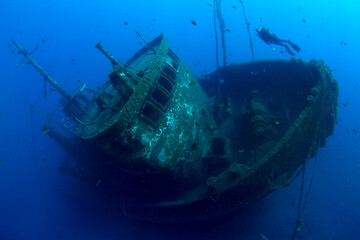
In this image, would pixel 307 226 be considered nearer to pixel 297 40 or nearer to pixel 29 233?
pixel 29 233

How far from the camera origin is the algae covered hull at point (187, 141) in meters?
5.19

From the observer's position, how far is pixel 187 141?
608 centimetres

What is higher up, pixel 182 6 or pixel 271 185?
pixel 182 6

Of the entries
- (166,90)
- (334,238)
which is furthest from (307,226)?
(166,90)

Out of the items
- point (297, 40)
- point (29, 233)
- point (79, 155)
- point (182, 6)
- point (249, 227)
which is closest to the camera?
point (249, 227)

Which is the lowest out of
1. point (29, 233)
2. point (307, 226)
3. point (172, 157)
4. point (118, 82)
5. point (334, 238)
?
point (334, 238)

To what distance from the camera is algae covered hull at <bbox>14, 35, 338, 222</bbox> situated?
519 cm

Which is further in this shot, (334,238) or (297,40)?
(297,40)

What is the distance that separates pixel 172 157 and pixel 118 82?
229 centimetres

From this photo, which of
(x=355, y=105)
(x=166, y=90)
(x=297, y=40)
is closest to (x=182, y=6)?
(x=297, y=40)

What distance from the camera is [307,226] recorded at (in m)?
8.20

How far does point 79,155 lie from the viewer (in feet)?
31.8

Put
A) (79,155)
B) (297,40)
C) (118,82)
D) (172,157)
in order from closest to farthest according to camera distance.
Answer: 1. (118,82)
2. (172,157)
3. (79,155)
4. (297,40)

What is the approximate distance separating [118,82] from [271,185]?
469 cm
